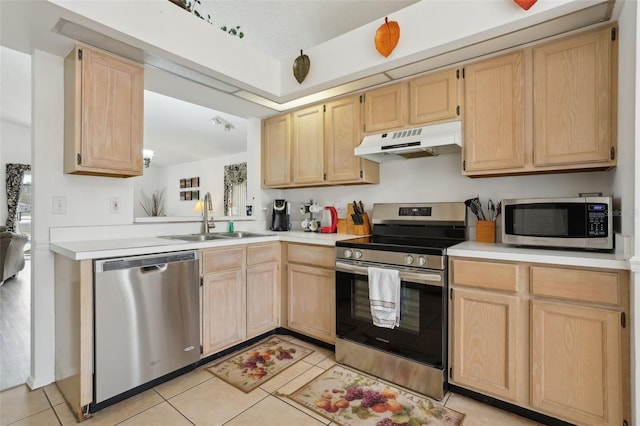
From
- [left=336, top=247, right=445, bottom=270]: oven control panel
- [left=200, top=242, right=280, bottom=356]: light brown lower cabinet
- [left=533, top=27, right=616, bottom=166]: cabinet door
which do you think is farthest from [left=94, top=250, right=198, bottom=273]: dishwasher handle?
[left=533, top=27, right=616, bottom=166]: cabinet door

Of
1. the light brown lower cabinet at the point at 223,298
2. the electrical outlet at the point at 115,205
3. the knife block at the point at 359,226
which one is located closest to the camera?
the light brown lower cabinet at the point at 223,298

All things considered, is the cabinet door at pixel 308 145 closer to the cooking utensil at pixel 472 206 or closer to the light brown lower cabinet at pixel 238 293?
the light brown lower cabinet at pixel 238 293

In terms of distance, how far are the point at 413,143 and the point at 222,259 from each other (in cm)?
166

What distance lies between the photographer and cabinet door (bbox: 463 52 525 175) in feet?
6.57

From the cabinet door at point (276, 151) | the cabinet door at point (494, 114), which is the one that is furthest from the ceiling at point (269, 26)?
the cabinet door at point (494, 114)

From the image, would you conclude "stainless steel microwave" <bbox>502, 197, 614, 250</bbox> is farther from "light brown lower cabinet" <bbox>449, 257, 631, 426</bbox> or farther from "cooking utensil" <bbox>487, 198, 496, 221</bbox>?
"cooking utensil" <bbox>487, 198, 496, 221</bbox>

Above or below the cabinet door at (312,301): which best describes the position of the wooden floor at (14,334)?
below

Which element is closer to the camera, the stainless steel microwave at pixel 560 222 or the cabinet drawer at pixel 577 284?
the cabinet drawer at pixel 577 284

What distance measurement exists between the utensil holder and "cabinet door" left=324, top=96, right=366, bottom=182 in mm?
1045

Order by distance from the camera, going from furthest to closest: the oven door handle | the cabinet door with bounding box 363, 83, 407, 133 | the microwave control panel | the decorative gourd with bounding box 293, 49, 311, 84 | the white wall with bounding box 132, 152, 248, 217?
the white wall with bounding box 132, 152, 248, 217, the decorative gourd with bounding box 293, 49, 311, 84, the cabinet door with bounding box 363, 83, 407, 133, the oven door handle, the microwave control panel

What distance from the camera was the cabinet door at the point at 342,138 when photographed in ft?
9.13

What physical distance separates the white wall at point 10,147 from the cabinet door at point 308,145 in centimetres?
741

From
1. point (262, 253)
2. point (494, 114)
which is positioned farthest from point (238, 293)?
point (494, 114)

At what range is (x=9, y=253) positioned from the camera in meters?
4.62
